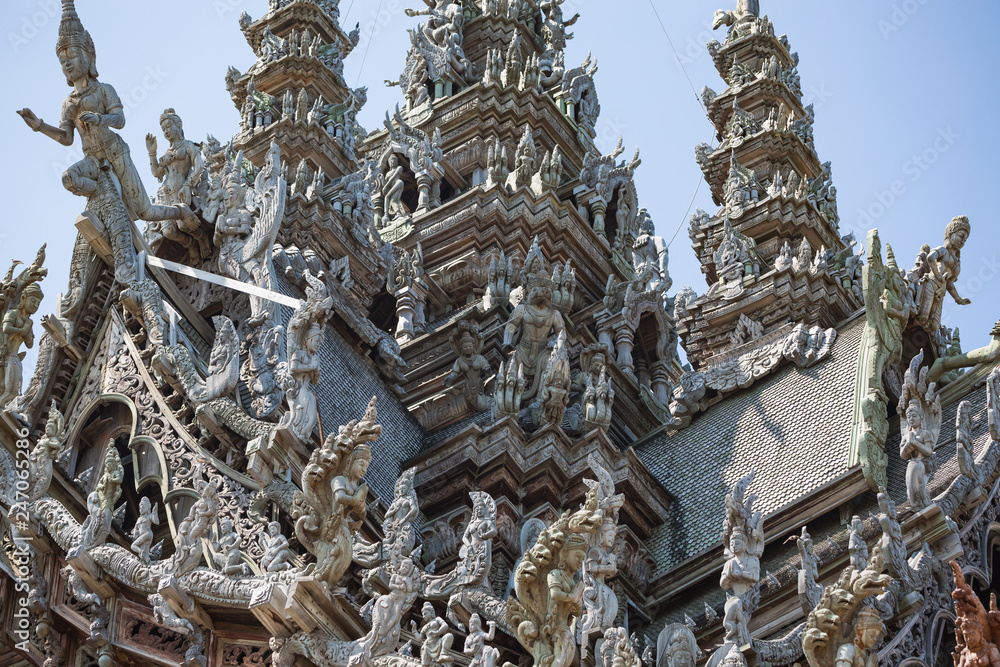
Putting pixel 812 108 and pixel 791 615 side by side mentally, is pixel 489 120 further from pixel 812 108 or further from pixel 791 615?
pixel 791 615

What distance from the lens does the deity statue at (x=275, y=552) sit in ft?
49.3

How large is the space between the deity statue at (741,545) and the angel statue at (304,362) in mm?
4376

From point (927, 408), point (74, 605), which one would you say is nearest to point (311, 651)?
point (74, 605)

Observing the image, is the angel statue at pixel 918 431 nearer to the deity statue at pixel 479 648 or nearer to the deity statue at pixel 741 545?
the deity statue at pixel 741 545

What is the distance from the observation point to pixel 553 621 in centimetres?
1442

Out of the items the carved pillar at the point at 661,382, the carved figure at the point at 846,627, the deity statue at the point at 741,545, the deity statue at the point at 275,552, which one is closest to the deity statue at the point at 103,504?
the deity statue at the point at 275,552

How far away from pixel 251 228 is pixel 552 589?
25.7ft

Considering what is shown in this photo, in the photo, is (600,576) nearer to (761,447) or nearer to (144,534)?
(144,534)

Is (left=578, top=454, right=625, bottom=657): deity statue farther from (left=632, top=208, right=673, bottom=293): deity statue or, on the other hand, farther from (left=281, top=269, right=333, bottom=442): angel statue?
(left=632, top=208, right=673, bottom=293): deity statue

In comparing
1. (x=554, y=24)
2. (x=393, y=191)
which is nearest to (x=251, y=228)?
(x=393, y=191)

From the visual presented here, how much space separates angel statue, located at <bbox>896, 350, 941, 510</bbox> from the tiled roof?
146cm

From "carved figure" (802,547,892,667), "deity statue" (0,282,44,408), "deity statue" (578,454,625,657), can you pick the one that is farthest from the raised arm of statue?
"carved figure" (802,547,892,667)

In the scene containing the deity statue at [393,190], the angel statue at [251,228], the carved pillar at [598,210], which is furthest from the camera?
the carved pillar at [598,210]

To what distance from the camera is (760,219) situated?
30.8 meters
